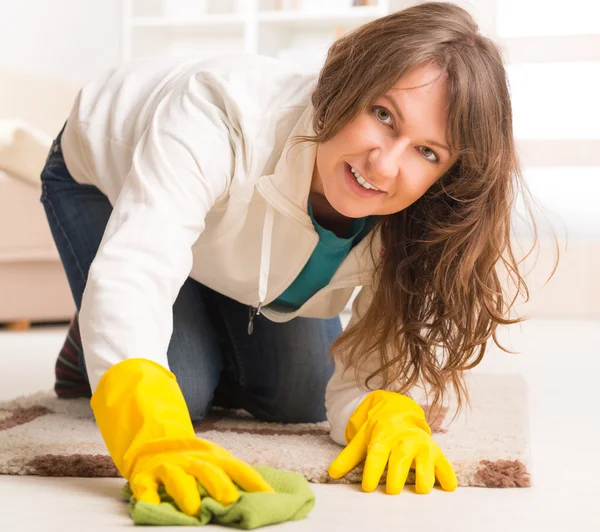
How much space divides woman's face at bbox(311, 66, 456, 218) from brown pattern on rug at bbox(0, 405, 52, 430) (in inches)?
24.5

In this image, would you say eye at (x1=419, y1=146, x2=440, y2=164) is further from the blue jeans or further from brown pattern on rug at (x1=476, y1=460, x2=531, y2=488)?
the blue jeans

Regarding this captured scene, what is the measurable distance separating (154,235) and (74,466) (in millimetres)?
316

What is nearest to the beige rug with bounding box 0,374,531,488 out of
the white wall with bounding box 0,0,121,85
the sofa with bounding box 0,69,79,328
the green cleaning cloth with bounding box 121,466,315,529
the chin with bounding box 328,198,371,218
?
the green cleaning cloth with bounding box 121,466,315,529

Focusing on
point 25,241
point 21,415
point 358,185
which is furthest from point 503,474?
point 25,241

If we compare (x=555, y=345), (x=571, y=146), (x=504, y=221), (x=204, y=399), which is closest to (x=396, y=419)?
(x=504, y=221)

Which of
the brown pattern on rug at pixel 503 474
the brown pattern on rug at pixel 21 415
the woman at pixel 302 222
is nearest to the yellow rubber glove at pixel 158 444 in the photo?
the woman at pixel 302 222

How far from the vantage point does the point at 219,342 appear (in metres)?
1.61

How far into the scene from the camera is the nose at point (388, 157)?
3.46 feet

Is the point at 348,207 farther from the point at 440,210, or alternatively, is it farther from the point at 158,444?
the point at 158,444

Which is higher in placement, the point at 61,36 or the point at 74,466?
the point at 61,36

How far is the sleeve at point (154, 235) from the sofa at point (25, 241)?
158cm

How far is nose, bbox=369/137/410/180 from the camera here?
41.5 inches

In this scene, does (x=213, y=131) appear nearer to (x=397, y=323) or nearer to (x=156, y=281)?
(x=156, y=281)

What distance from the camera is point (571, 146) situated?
12.2 ft
